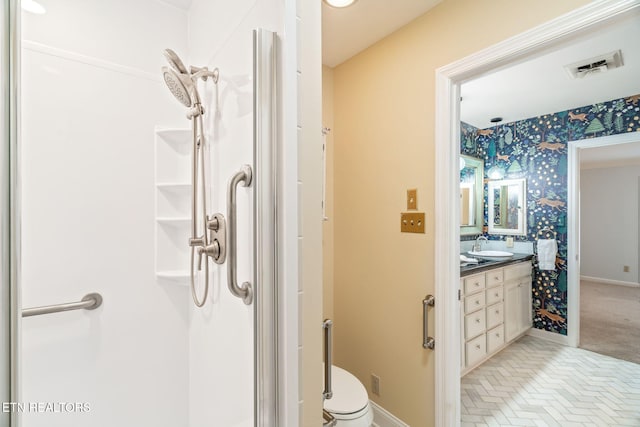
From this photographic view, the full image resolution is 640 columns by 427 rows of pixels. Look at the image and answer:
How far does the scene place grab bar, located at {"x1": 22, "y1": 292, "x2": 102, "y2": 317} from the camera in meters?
1.10

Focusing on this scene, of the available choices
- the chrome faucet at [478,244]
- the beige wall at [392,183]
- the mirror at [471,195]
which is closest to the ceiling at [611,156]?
the mirror at [471,195]

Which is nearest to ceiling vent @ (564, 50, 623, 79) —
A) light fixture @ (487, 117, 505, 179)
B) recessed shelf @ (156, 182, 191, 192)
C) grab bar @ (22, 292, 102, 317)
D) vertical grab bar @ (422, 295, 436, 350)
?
light fixture @ (487, 117, 505, 179)

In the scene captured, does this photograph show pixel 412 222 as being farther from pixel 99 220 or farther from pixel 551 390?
pixel 551 390

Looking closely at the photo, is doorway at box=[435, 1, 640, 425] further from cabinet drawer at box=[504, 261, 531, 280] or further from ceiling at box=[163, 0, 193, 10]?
cabinet drawer at box=[504, 261, 531, 280]

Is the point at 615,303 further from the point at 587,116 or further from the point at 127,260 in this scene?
the point at 127,260

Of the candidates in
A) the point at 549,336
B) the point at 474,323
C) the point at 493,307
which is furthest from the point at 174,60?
the point at 549,336

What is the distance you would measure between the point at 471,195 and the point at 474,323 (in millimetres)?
1705

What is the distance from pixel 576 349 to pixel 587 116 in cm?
243

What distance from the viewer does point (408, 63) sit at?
5.42 feet

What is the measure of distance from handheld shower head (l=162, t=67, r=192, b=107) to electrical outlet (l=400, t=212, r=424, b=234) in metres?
1.27

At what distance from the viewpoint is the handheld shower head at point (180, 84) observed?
1.16m

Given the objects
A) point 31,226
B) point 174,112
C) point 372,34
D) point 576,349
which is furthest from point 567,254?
point 31,226

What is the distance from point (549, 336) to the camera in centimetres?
308

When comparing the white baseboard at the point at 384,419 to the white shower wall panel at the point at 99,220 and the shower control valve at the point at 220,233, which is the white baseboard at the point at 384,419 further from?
the shower control valve at the point at 220,233
